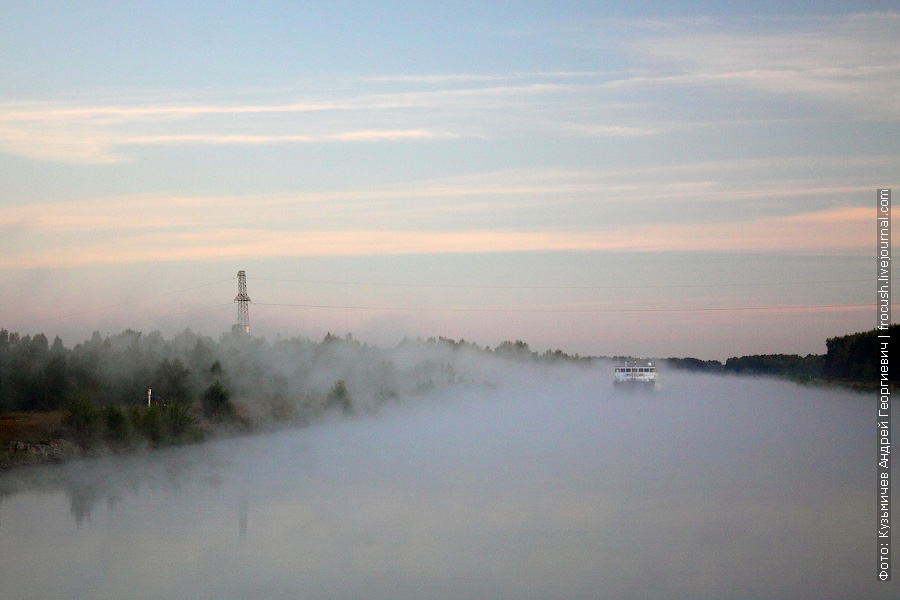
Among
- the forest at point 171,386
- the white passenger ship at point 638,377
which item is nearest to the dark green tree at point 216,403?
the forest at point 171,386

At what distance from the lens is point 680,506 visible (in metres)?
32.9

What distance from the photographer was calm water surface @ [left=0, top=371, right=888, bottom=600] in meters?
22.8

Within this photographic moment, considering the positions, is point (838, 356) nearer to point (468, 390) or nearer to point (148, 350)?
point (468, 390)

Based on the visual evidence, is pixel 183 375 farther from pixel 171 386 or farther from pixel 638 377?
pixel 638 377

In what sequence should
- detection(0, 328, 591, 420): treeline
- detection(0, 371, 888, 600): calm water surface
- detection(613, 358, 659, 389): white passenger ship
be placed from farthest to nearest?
1. detection(613, 358, 659, 389): white passenger ship
2. detection(0, 328, 591, 420): treeline
3. detection(0, 371, 888, 600): calm water surface

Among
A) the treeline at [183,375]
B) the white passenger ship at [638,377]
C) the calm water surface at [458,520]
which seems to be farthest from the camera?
the white passenger ship at [638,377]

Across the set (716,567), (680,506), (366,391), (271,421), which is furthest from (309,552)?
(366,391)

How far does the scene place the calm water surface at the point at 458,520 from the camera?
74.7 feet

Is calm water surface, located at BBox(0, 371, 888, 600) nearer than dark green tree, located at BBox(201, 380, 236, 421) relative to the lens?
Yes

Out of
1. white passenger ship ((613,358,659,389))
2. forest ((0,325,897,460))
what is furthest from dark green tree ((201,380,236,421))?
white passenger ship ((613,358,659,389))

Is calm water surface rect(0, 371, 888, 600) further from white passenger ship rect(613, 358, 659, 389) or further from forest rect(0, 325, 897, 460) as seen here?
white passenger ship rect(613, 358, 659, 389)

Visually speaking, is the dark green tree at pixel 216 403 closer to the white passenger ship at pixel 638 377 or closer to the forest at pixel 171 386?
the forest at pixel 171 386

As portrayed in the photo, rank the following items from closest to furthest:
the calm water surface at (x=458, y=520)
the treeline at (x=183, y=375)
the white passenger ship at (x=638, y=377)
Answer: the calm water surface at (x=458, y=520) → the treeline at (x=183, y=375) → the white passenger ship at (x=638, y=377)

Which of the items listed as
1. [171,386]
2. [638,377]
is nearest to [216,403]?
[171,386]
